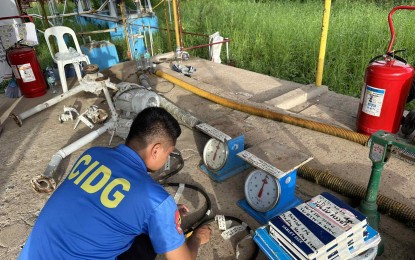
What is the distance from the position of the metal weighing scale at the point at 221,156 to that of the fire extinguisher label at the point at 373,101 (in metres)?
1.57

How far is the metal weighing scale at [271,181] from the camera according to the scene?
2.41m

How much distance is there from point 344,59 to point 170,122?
221 inches

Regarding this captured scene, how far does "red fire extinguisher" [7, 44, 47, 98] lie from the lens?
5.51 m

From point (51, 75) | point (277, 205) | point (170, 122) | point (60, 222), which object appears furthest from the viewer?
point (51, 75)

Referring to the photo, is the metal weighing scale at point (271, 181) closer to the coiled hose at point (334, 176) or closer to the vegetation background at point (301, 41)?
the coiled hose at point (334, 176)

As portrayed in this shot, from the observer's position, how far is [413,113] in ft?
11.0

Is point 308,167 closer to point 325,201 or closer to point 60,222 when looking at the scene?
point 325,201

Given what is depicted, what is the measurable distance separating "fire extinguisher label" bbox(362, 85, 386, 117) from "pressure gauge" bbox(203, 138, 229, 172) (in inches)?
70.3

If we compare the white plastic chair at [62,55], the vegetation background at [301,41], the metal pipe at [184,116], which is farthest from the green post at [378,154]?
the white plastic chair at [62,55]

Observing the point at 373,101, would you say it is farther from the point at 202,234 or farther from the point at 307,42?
the point at 307,42

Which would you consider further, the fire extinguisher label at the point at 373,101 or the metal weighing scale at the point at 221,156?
the fire extinguisher label at the point at 373,101

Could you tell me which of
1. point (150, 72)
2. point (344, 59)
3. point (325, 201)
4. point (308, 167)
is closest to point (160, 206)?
point (325, 201)

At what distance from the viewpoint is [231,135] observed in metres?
3.33

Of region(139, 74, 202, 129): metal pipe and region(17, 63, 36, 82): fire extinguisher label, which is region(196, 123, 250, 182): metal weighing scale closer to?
region(139, 74, 202, 129): metal pipe
